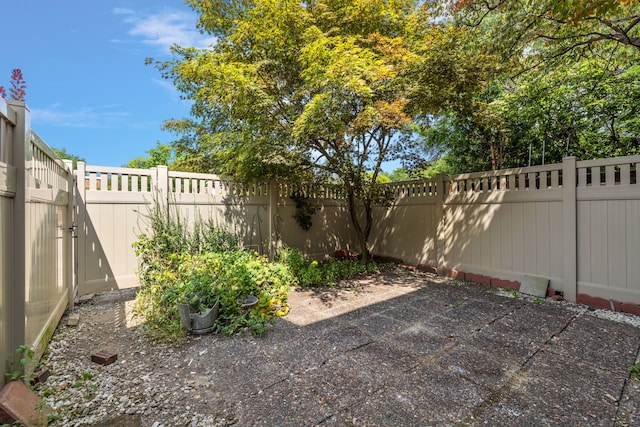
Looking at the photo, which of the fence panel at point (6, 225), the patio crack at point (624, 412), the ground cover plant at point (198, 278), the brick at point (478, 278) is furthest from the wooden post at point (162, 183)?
the patio crack at point (624, 412)

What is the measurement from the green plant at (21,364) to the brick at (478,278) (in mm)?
5052

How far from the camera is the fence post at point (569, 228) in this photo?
11.9 feet

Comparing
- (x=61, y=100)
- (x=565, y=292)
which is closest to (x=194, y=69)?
(x=565, y=292)

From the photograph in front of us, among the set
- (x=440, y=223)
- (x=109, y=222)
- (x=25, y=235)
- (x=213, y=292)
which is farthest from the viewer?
(x=440, y=223)

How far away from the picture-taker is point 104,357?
226 cm

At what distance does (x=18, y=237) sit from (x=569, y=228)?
5245 mm

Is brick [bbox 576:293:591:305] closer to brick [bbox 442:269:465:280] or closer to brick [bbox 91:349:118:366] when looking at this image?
brick [bbox 442:269:465:280]

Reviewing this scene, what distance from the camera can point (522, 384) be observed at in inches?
77.8

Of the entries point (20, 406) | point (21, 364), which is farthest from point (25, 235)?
point (20, 406)

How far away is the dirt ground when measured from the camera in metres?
1.68

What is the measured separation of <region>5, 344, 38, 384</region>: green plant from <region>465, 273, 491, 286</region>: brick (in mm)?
5052

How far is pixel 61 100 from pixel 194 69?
12990 mm

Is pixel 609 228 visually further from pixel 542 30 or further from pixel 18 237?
pixel 18 237

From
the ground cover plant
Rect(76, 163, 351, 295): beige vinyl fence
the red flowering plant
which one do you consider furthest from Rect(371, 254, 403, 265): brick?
the red flowering plant
